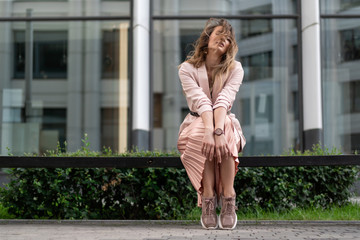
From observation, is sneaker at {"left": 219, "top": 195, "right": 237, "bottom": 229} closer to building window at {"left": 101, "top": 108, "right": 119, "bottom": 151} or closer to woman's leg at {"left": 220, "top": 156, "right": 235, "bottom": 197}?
woman's leg at {"left": 220, "top": 156, "right": 235, "bottom": 197}

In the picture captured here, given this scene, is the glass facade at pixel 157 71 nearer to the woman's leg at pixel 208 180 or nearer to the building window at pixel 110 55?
the building window at pixel 110 55

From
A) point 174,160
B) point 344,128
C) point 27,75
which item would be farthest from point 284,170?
point 27,75

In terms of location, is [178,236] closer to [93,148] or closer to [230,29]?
[230,29]

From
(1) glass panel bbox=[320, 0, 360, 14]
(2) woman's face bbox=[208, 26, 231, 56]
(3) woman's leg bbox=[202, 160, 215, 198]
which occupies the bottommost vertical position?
(3) woman's leg bbox=[202, 160, 215, 198]

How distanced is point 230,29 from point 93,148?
6150 mm

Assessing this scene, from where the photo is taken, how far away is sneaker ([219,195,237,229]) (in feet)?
12.9

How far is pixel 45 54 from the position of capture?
10.2 m

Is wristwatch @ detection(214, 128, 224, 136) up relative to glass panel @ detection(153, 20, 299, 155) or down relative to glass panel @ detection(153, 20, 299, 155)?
down

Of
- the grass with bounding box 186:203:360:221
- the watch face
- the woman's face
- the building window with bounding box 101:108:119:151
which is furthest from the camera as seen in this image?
the building window with bounding box 101:108:119:151

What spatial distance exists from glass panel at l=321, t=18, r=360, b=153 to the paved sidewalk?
18.7ft

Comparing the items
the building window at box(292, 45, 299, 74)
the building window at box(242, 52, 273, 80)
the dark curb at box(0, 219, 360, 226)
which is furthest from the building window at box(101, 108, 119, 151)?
the dark curb at box(0, 219, 360, 226)

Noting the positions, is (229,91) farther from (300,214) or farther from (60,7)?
(60,7)

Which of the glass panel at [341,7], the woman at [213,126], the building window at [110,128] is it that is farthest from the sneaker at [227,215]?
the glass panel at [341,7]

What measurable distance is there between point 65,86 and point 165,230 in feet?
22.2
